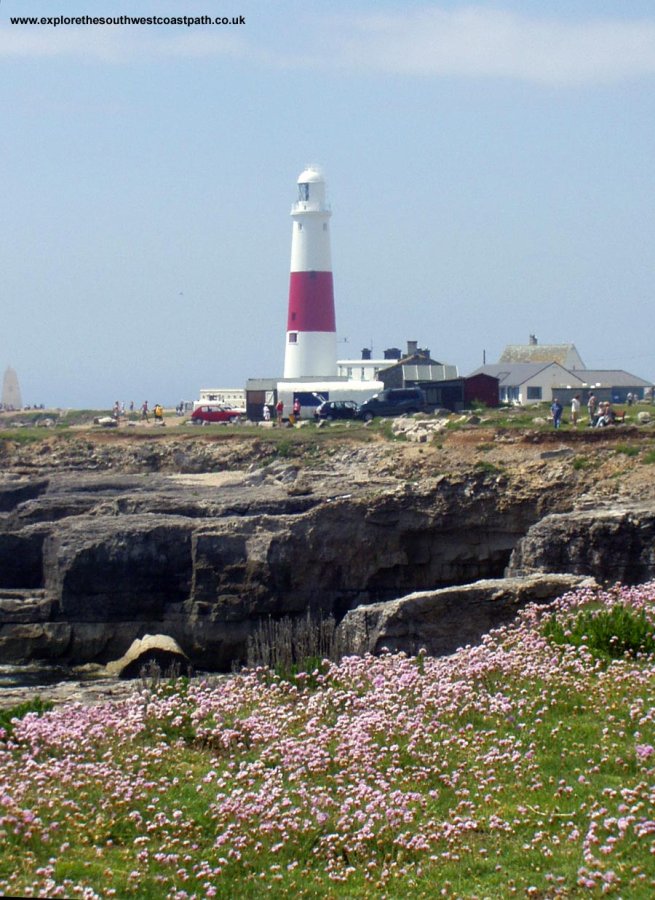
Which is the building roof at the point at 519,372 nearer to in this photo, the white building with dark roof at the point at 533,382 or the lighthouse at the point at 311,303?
the white building with dark roof at the point at 533,382

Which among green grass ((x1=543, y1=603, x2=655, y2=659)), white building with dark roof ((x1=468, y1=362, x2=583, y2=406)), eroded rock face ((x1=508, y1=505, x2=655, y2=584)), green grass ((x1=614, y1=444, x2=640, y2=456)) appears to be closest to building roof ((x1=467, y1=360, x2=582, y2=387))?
white building with dark roof ((x1=468, y1=362, x2=583, y2=406))

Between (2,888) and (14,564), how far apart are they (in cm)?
2485

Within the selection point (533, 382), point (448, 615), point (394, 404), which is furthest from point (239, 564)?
point (533, 382)

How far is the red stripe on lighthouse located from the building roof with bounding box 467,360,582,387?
9.80m

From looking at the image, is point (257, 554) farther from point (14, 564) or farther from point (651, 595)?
point (651, 595)

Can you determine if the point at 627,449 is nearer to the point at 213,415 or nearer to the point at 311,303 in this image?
the point at 213,415

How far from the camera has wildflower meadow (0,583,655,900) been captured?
287 inches

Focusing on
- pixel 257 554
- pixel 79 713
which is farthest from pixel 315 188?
pixel 79 713

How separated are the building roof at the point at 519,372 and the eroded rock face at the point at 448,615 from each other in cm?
5207

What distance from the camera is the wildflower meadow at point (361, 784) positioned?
729 centimetres

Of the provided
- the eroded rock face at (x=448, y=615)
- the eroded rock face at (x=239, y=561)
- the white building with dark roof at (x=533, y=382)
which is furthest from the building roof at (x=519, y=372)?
the eroded rock face at (x=448, y=615)

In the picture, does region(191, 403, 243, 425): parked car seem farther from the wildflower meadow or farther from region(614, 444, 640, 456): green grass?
the wildflower meadow

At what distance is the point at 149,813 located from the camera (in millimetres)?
8484

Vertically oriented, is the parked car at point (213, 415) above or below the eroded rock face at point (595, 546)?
above
